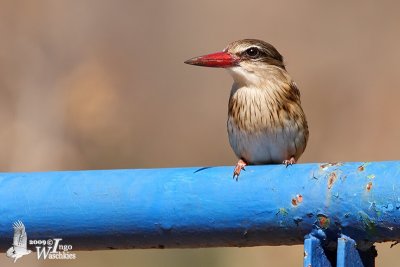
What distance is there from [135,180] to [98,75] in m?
4.87

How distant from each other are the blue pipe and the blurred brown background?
3.25 meters

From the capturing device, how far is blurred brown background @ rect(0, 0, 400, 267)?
23.1 ft

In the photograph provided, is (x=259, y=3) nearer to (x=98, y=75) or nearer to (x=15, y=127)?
(x=98, y=75)

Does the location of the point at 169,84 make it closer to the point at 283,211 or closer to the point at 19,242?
the point at 19,242

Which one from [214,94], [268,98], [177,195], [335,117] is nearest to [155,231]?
[177,195]

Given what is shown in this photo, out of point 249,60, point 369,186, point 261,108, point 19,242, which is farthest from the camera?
point 249,60

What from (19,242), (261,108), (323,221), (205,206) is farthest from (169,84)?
(323,221)

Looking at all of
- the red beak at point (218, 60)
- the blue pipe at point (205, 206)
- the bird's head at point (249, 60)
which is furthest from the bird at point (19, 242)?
the bird's head at point (249, 60)

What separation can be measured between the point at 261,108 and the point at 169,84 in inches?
170

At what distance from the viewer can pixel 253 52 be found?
199 inches

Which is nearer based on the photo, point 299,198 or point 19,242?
point 299,198

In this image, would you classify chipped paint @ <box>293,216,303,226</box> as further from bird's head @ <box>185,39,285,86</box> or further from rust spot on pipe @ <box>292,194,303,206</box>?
bird's head @ <box>185,39,285,86</box>

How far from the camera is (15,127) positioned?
269 inches

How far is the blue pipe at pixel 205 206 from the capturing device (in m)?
2.66
